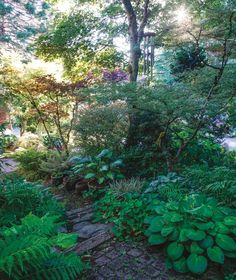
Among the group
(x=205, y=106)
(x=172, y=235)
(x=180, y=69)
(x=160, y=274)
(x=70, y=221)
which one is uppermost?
(x=180, y=69)

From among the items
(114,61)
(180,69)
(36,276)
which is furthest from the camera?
(114,61)

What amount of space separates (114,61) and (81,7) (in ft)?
5.13

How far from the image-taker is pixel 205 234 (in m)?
2.01

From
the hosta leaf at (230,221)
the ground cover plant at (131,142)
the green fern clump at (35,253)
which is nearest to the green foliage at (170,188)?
the ground cover plant at (131,142)

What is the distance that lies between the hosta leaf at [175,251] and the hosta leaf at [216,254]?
205 mm

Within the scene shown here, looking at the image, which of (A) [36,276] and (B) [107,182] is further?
(B) [107,182]

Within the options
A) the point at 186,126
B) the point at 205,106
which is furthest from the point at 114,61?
the point at 205,106

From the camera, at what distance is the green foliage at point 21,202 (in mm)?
2846

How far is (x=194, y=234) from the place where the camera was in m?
1.99

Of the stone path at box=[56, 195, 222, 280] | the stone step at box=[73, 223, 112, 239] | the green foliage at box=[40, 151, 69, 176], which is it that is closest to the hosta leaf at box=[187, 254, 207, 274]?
the stone path at box=[56, 195, 222, 280]

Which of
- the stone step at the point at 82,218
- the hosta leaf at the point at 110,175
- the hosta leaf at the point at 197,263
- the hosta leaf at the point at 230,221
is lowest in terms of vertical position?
the stone step at the point at 82,218

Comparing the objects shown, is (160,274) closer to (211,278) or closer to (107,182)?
(211,278)

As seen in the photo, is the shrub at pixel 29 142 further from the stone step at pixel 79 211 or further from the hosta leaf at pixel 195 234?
the hosta leaf at pixel 195 234

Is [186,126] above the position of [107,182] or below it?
above
